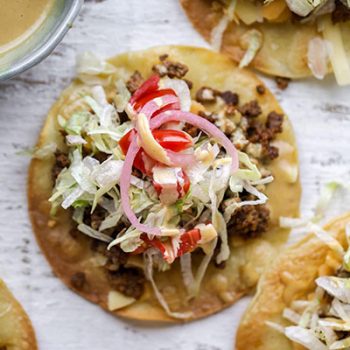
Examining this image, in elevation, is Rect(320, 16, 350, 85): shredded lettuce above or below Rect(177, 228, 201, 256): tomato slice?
above

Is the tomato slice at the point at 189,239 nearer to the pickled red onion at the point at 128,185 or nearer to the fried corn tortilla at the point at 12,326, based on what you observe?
the pickled red onion at the point at 128,185

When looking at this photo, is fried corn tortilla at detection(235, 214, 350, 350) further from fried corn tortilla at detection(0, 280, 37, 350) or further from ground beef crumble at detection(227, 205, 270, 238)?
fried corn tortilla at detection(0, 280, 37, 350)

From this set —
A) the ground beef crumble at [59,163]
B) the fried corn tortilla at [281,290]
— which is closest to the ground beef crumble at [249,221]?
the fried corn tortilla at [281,290]

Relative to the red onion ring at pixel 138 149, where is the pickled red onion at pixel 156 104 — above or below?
above

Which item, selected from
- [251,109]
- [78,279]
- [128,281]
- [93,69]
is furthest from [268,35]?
[78,279]

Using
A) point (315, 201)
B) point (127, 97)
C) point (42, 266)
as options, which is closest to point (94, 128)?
point (127, 97)

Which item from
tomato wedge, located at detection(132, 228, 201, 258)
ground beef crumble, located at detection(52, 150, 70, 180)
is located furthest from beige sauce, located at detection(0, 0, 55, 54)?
tomato wedge, located at detection(132, 228, 201, 258)

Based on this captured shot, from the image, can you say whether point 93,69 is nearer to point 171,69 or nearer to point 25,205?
point 171,69
